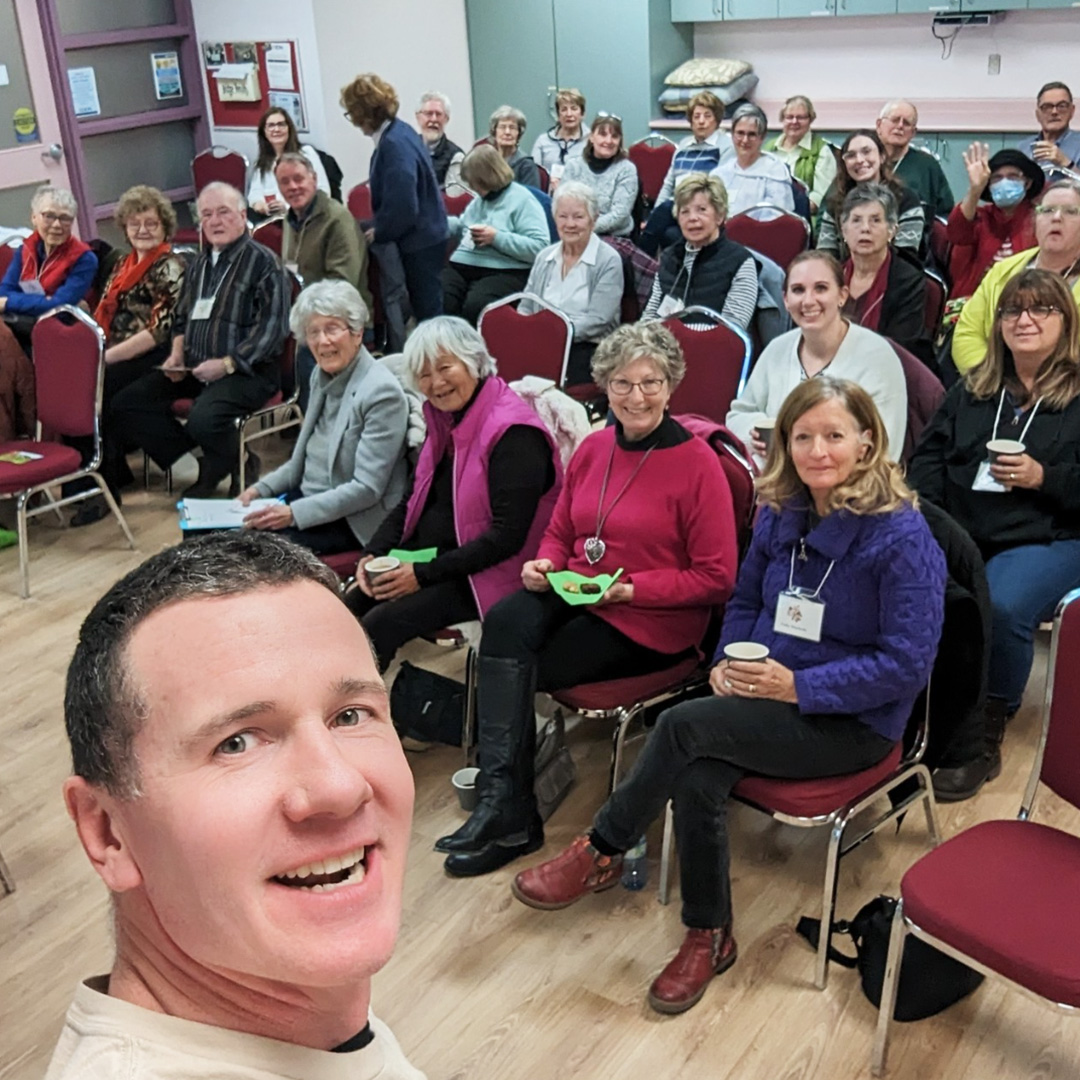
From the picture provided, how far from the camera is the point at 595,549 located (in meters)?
2.92

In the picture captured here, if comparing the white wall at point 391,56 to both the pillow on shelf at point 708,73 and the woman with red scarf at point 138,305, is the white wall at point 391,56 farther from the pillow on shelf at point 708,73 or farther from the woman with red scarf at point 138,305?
the woman with red scarf at point 138,305

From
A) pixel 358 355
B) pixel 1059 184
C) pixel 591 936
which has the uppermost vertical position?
pixel 1059 184

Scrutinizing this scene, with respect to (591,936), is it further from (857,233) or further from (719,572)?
(857,233)

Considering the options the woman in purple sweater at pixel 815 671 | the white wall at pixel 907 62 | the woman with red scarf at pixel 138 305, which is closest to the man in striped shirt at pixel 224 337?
the woman with red scarf at pixel 138 305

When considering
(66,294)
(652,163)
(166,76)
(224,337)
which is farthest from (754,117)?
(166,76)

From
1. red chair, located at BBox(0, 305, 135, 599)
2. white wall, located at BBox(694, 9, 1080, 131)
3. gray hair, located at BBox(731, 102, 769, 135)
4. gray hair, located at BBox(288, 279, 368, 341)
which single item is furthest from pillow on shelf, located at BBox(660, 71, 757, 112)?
gray hair, located at BBox(288, 279, 368, 341)

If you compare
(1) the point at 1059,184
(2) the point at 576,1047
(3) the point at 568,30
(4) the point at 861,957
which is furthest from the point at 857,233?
(3) the point at 568,30

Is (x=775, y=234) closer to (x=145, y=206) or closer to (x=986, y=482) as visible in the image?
(x=986, y=482)

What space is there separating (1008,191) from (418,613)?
3064 millimetres

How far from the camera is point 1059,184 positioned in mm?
3885

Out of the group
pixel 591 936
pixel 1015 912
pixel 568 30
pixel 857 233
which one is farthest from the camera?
pixel 568 30

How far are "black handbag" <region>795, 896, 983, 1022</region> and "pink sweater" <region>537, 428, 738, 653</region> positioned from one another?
2.54ft

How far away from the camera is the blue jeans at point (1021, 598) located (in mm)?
2975

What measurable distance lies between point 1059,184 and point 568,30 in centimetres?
578
